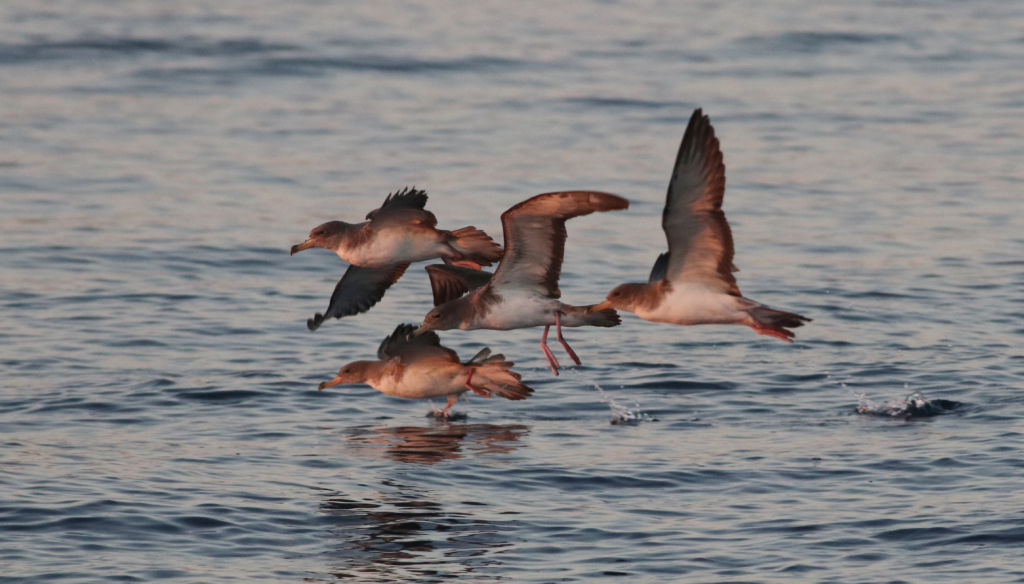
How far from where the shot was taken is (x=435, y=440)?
44.5 ft

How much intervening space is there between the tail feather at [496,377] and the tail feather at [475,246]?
1.69 metres

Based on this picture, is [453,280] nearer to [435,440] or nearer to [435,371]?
[435,371]

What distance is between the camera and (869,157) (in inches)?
976

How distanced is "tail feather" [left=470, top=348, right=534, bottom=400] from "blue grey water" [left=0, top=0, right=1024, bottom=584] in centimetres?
46

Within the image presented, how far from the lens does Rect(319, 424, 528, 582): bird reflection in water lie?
10.8 m

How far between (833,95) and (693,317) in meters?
19.7

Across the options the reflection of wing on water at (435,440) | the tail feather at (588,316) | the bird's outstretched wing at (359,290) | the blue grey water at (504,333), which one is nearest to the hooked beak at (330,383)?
the blue grey water at (504,333)

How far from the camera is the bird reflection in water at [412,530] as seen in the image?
10.8 m

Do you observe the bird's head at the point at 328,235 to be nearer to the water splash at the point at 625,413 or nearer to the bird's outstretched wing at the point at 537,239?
the bird's outstretched wing at the point at 537,239

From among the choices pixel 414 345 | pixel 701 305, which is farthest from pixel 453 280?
pixel 701 305

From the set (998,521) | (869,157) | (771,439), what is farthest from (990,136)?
(998,521)

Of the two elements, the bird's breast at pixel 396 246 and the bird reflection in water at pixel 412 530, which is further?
the bird's breast at pixel 396 246

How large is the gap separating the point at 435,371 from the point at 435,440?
584mm

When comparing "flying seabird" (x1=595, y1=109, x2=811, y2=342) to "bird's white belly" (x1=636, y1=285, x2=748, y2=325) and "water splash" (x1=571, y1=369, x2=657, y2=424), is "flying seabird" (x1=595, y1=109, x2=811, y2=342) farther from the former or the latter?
"water splash" (x1=571, y1=369, x2=657, y2=424)
